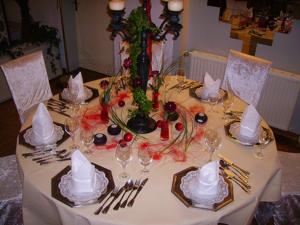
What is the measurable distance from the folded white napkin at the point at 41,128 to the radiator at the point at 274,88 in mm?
2067

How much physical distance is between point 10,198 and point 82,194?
714 millimetres

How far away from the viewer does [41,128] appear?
191 cm

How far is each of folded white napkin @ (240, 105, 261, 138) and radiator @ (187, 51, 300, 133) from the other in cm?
134

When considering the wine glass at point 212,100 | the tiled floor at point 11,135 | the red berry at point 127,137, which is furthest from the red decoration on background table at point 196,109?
the tiled floor at point 11,135

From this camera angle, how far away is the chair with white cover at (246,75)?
2.63 meters

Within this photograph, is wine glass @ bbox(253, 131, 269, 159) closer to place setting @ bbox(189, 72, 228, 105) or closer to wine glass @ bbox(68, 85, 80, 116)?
place setting @ bbox(189, 72, 228, 105)

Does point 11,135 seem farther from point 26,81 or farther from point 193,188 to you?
point 193,188

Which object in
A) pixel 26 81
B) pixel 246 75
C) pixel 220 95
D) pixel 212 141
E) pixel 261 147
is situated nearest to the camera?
pixel 212 141

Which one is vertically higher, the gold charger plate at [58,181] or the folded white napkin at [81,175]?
the folded white napkin at [81,175]

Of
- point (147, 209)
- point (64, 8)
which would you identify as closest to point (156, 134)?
point (147, 209)

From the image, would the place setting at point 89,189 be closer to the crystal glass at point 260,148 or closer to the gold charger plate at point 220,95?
the crystal glass at point 260,148

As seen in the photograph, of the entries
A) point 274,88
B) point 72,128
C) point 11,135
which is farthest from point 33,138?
point 274,88

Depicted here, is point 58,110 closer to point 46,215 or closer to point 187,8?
point 46,215

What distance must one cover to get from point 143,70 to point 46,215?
3.25 feet
